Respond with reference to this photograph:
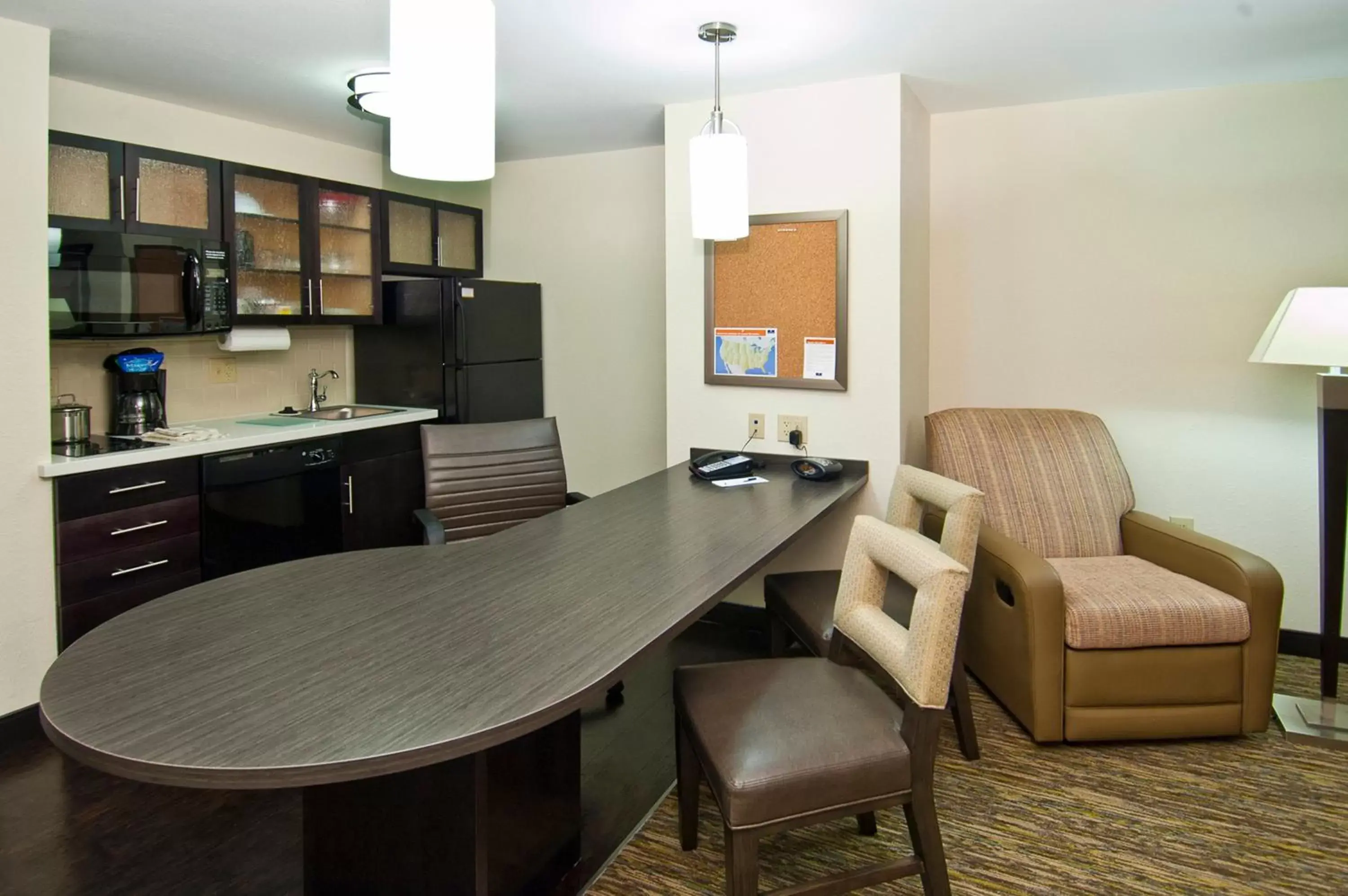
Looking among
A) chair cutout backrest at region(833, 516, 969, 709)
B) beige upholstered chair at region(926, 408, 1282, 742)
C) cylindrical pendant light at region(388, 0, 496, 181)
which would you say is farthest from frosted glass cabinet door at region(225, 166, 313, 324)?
beige upholstered chair at region(926, 408, 1282, 742)

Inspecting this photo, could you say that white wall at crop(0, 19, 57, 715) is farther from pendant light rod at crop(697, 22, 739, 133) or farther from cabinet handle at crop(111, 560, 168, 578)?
pendant light rod at crop(697, 22, 739, 133)

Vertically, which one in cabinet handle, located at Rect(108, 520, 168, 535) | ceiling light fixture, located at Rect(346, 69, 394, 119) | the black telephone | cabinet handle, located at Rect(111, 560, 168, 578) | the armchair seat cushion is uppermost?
ceiling light fixture, located at Rect(346, 69, 394, 119)

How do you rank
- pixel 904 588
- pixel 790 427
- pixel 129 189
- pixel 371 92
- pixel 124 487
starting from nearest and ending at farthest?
pixel 904 588, pixel 124 487, pixel 129 189, pixel 371 92, pixel 790 427

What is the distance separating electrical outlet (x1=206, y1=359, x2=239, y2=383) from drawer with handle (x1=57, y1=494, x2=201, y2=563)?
0.88 metres

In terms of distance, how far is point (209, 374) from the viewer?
379cm

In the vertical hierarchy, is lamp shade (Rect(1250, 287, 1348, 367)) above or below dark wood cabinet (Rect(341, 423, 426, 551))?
above

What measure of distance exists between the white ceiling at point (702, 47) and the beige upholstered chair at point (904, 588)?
4.63ft

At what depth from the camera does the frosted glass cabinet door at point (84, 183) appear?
2938 millimetres

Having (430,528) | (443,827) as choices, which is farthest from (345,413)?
(443,827)

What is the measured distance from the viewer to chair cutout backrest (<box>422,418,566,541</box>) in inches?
117

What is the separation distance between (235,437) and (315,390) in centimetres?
94

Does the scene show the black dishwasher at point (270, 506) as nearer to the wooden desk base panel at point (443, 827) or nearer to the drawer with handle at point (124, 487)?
the drawer with handle at point (124, 487)

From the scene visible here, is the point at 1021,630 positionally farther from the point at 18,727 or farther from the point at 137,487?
the point at 18,727

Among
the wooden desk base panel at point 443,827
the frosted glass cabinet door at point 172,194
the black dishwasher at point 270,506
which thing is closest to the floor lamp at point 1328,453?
the wooden desk base panel at point 443,827
